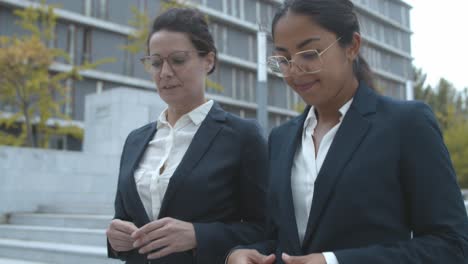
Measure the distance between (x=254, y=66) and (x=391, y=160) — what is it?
3405cm

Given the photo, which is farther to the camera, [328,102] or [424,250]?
[328,102]

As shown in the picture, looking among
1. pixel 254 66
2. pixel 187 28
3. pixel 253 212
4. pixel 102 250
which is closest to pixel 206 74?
pixel 187 28

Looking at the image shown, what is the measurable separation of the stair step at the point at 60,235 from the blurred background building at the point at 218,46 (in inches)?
490

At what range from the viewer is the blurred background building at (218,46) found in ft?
84.5

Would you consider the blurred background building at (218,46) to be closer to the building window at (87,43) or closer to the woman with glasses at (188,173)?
the building window at (87,43)

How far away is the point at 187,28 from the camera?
2211mm

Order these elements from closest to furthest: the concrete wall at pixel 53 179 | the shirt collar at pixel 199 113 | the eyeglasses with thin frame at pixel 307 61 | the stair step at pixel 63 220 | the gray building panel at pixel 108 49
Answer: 1. the eyeglasses with thin frame at pixel 307 61
2. the shirt collar at pixel 199 113
3. the stair step at pixel 63 220
4. the concrete wall at pixel 53 179
5. the gray building panel at pixel 108 49

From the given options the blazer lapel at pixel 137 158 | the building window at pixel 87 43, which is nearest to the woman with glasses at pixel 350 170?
the blazer lapel at pixel 137 158

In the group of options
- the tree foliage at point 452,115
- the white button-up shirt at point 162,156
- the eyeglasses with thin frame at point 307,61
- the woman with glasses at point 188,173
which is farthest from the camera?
the tree foliage at point 452,115

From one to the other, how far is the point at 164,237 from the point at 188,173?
0.92ft

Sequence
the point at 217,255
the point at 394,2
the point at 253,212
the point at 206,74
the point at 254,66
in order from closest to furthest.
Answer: the point at 217,255 → the point at 253,212 → the point at 206,74 → the point at 254,66 → the point at 394,2

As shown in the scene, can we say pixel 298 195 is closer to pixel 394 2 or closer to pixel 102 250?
pixel 102 250

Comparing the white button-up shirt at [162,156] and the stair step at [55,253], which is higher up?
the white button-up shirt at [162,156]

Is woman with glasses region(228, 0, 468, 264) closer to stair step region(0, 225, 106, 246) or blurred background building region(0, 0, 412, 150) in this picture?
stair step region(0, 225, 106, 246)
